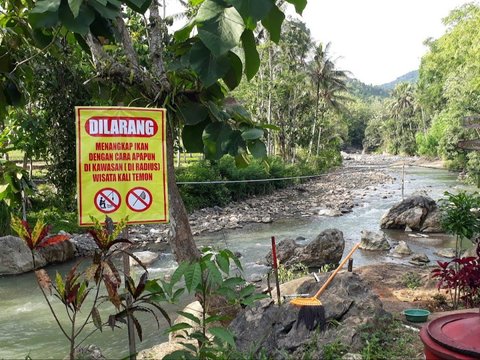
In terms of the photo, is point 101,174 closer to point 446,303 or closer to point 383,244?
point 446,303

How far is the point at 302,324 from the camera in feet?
12.7

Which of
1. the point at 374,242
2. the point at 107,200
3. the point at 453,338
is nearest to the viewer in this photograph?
the point at 453,338

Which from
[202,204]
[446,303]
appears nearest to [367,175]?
[202,204]

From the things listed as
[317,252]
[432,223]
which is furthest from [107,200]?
[432,223]

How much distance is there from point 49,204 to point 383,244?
8.99 meters

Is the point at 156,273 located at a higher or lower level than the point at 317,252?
lower

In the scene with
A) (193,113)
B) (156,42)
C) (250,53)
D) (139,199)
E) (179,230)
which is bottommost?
(179,230)

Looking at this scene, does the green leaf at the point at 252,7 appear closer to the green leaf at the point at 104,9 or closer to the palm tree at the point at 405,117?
the green leaf at the point at 104,9

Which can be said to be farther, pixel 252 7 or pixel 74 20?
pixel 74 20

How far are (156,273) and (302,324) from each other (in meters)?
6.02

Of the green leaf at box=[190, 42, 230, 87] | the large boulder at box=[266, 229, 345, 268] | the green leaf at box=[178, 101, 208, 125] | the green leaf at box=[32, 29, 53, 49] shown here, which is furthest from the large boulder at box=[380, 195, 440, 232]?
the green leaf at box=[190, 42, 230, 87]

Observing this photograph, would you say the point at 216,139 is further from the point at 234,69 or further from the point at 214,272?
the point at 214,272

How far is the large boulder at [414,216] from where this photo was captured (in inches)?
541

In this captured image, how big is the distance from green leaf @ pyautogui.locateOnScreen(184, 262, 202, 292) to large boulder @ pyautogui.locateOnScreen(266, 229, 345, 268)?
7.35 metres
